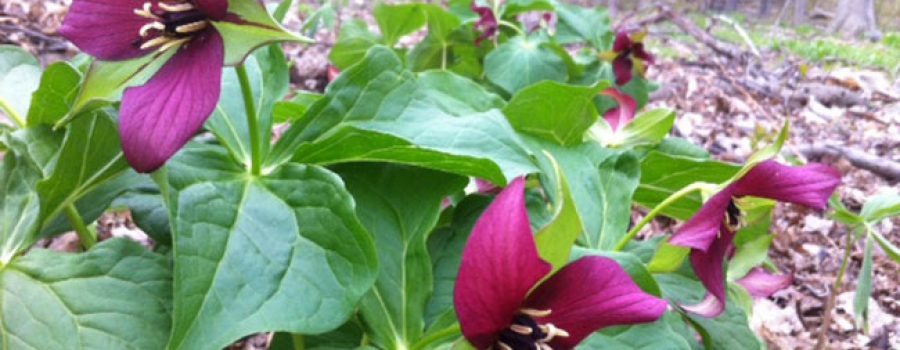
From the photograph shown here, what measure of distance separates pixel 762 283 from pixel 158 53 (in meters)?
1.05

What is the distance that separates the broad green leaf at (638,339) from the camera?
0.83 metres

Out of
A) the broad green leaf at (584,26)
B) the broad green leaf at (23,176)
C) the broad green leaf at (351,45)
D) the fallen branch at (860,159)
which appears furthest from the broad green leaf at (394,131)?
the fallen branch at (860,159)

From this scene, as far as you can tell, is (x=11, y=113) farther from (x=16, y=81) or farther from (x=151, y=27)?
(x=151, y=27)

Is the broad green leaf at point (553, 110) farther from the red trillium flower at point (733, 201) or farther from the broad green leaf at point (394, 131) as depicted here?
the red trillium flower at point (733, 201)

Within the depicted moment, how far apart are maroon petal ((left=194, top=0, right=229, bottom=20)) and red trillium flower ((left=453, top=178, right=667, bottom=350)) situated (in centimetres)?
34

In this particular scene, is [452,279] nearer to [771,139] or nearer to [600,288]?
[600,288]

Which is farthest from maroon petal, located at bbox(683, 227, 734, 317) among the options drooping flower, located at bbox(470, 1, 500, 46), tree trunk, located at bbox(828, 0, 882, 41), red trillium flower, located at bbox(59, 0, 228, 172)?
tree trunk, located at bbox(828, 0, 882, 41)

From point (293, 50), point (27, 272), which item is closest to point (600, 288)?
point (27, 272)

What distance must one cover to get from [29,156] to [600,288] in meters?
0.64

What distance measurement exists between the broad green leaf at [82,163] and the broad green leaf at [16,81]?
21 cm

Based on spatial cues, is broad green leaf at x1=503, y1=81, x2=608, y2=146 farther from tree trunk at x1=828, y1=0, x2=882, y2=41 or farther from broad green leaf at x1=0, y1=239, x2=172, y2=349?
tree trunk at x1=828, y1=0, x2=882, y2=41

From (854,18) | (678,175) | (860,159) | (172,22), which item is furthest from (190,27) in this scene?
(854,18)

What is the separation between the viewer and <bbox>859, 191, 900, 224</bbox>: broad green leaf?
3.96 ft

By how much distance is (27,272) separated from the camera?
0.72 metres
